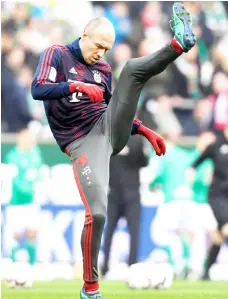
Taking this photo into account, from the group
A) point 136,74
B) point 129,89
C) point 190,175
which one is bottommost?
point 190,175

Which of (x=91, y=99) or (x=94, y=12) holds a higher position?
(x=94, y=12)

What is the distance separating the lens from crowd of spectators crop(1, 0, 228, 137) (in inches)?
520

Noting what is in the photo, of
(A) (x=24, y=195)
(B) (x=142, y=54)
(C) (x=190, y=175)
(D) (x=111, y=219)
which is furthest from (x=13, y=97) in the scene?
(C) (x=190, y=175)

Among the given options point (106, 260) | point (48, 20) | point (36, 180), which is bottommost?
point (106, 260)

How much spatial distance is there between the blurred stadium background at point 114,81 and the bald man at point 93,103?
502cm

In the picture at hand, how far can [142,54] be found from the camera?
44.0 ft

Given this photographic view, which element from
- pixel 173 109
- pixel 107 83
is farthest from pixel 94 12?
pixel 107 83

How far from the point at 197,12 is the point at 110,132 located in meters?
6.49

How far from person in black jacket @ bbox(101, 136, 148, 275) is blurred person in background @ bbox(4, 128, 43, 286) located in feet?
3.19

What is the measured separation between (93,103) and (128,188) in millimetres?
5082

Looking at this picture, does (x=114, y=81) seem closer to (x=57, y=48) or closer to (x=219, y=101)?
(x=219, y=101)

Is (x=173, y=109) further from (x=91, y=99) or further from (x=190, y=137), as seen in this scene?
(x=91, y=99)

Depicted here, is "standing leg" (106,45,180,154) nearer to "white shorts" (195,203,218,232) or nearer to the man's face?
the man's face

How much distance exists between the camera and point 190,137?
13.2 metres
